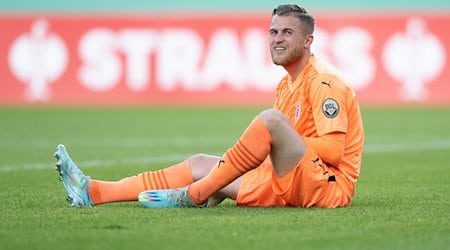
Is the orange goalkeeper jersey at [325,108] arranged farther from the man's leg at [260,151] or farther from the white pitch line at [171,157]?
the white pitch line at [171,157]

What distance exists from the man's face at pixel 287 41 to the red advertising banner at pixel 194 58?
42.2 feet

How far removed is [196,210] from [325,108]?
37.1 inches

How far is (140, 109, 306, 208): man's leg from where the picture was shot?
6777 mm

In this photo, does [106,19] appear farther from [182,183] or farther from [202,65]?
[182,183]

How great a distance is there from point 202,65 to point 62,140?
6.49 m

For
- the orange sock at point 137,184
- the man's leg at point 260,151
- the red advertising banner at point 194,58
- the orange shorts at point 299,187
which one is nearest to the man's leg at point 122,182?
the orange sock at point 137,184

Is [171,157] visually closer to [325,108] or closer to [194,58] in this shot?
[325,108]

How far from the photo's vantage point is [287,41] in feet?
23.6

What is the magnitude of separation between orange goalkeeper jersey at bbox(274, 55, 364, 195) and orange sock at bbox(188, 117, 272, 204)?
1.19ft

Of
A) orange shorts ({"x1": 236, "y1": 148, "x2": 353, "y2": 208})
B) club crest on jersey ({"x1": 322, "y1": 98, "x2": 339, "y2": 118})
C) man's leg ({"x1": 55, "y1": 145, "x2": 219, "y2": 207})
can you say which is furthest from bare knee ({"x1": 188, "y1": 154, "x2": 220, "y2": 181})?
club crest on jersey ({"x1": 322, "y1": 98, "x2": 339, "y2": 118})

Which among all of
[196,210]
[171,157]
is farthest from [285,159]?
[171,157]

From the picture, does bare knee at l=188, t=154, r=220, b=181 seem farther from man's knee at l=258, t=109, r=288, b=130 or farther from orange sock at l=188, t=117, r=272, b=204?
man's knee at l=258, t=109, r=288, b=130

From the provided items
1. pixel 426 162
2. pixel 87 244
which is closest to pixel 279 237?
pixel 87 244

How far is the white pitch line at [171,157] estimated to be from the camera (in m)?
10.8
